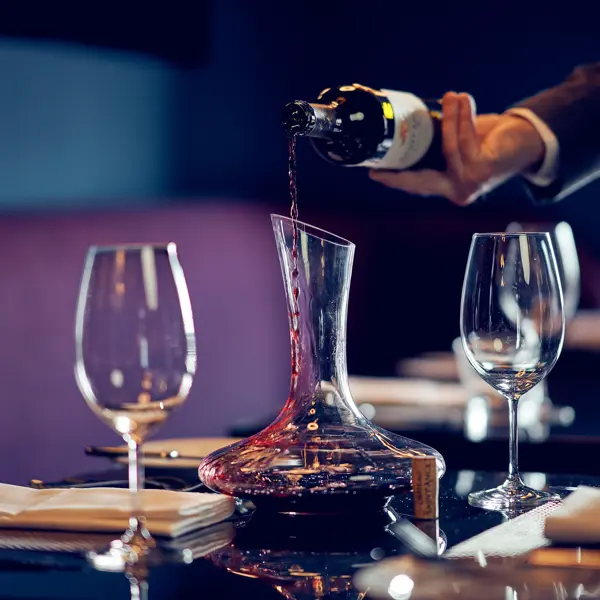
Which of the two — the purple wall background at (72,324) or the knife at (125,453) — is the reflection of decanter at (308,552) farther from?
the purple wall background at (72,324)

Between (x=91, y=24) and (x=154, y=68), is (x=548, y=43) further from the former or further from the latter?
(x=91, y=24)

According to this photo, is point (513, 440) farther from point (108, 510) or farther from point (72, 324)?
point (72, 324)

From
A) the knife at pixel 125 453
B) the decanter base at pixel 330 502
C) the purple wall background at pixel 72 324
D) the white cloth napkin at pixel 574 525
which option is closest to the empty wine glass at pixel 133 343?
the decanter base at pixel 330 502

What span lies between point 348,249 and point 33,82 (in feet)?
7.94

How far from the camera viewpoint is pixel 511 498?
1107mm

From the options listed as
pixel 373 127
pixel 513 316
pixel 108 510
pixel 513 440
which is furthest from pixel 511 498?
pixel 373 127

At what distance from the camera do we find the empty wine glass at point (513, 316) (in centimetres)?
113

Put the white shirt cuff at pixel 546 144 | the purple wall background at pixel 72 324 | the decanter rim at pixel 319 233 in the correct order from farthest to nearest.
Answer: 1. the purple wall background at pixel 72 324
2. the white shirt cuff at pixel 546 144
3. the decanter rim at pixel 319 233

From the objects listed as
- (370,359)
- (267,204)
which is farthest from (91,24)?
(370,359)

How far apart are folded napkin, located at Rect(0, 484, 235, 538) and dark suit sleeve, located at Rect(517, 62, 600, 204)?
3.40ft

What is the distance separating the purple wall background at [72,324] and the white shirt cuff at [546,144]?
0.86 m

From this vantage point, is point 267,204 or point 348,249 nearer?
point 348,249

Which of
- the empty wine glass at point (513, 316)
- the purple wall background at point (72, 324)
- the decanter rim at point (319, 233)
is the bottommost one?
the purple wall background at point (72, 324)

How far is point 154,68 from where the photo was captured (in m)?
3.99
